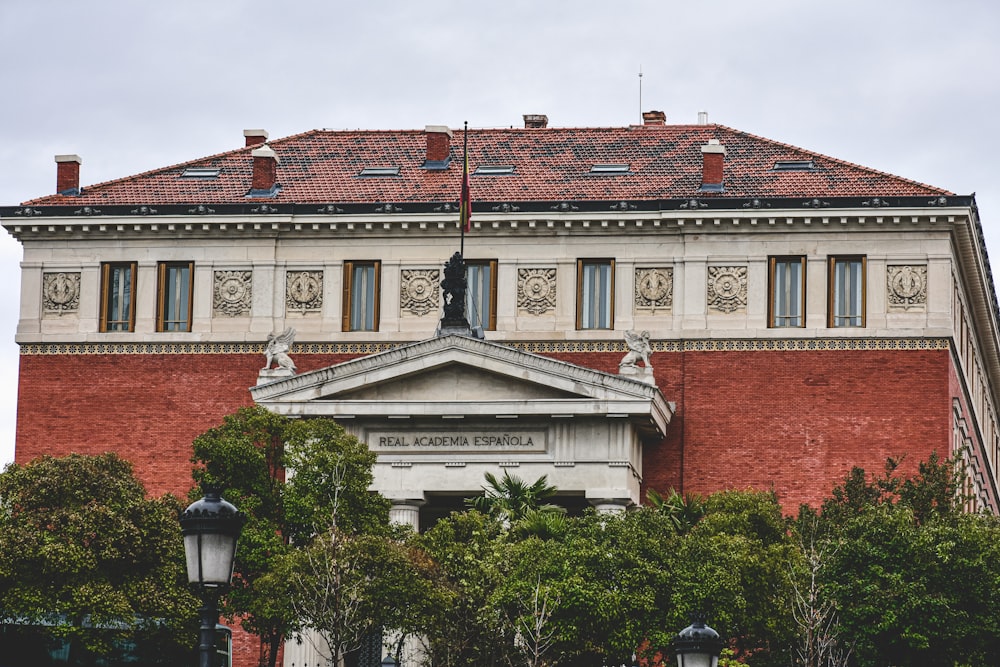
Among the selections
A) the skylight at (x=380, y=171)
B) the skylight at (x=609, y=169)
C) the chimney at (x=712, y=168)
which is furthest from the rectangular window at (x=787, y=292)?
the skylight at (x=380, y=171)

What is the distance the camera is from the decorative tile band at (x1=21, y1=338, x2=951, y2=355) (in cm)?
5916

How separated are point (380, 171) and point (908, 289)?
607 inches

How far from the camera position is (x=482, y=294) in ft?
202

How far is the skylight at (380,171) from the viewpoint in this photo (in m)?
64.2

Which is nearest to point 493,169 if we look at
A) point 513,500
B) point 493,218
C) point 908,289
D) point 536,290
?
point 493,218

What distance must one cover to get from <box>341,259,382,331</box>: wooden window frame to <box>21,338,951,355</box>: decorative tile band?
2.26 feet

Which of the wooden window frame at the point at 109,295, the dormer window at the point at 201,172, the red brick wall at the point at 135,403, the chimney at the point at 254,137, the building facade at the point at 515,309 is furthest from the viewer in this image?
the chimney at the point at 254,137

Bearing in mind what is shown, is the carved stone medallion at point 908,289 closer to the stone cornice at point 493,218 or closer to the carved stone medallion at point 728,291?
the stone cornice at point 493,218

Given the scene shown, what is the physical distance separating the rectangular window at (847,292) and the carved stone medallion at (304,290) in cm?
1388

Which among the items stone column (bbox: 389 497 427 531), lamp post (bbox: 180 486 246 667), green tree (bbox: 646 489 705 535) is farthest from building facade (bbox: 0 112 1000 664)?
lamp post (bbox: 180 486 246 667)

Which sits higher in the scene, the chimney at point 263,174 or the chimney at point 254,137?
the chimney at point 254,137

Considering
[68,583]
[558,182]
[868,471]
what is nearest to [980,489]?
[868,471]

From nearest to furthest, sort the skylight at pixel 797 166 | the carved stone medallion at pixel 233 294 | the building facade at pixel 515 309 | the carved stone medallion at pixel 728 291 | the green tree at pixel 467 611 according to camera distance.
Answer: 1. the green tree at pixel 467 611
2. the building facade at pixel 515 309
3. the carved stone medallion at pixel 728 291
4. the carved stone medallion at pixel 233 294
5. the skylight at pixel 797 166

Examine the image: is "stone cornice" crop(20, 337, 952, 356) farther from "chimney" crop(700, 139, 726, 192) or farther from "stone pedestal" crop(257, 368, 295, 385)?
"chimney" crop(700, 139, 726, 192)
